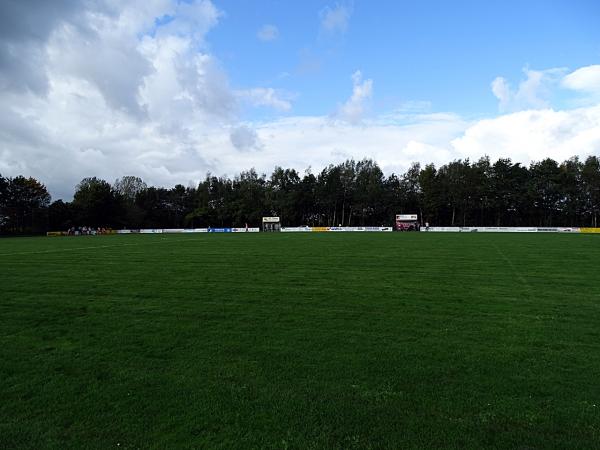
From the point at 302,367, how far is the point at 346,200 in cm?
9192

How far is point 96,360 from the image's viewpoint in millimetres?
6059

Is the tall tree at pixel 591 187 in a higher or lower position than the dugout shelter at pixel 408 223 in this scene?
higher

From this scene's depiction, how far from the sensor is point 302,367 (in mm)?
5676

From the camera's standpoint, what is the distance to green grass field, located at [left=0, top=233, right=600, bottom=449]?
13.2ft

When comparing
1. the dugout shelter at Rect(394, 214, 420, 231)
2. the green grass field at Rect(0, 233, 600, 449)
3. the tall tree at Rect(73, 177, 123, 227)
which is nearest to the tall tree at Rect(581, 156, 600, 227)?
the dugout shelter at Rect(394, 214, 420, 231)

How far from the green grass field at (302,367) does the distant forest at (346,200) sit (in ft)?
264

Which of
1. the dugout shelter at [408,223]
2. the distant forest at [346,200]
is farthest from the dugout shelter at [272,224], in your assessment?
the dugout shelter at [408,223]

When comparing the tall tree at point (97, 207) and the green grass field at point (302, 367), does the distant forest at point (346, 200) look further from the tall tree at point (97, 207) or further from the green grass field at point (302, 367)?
the green grass field at point (302, 367)

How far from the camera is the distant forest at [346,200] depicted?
82312 millimetres

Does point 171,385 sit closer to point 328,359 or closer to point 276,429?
point 276,429

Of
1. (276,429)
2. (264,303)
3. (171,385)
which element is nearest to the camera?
(276,429)

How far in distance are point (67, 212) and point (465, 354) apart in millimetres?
97333

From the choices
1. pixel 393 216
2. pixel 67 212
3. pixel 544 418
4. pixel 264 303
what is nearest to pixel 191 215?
pixel 67 212

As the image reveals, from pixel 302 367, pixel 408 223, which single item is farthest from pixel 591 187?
pixel 302 367
